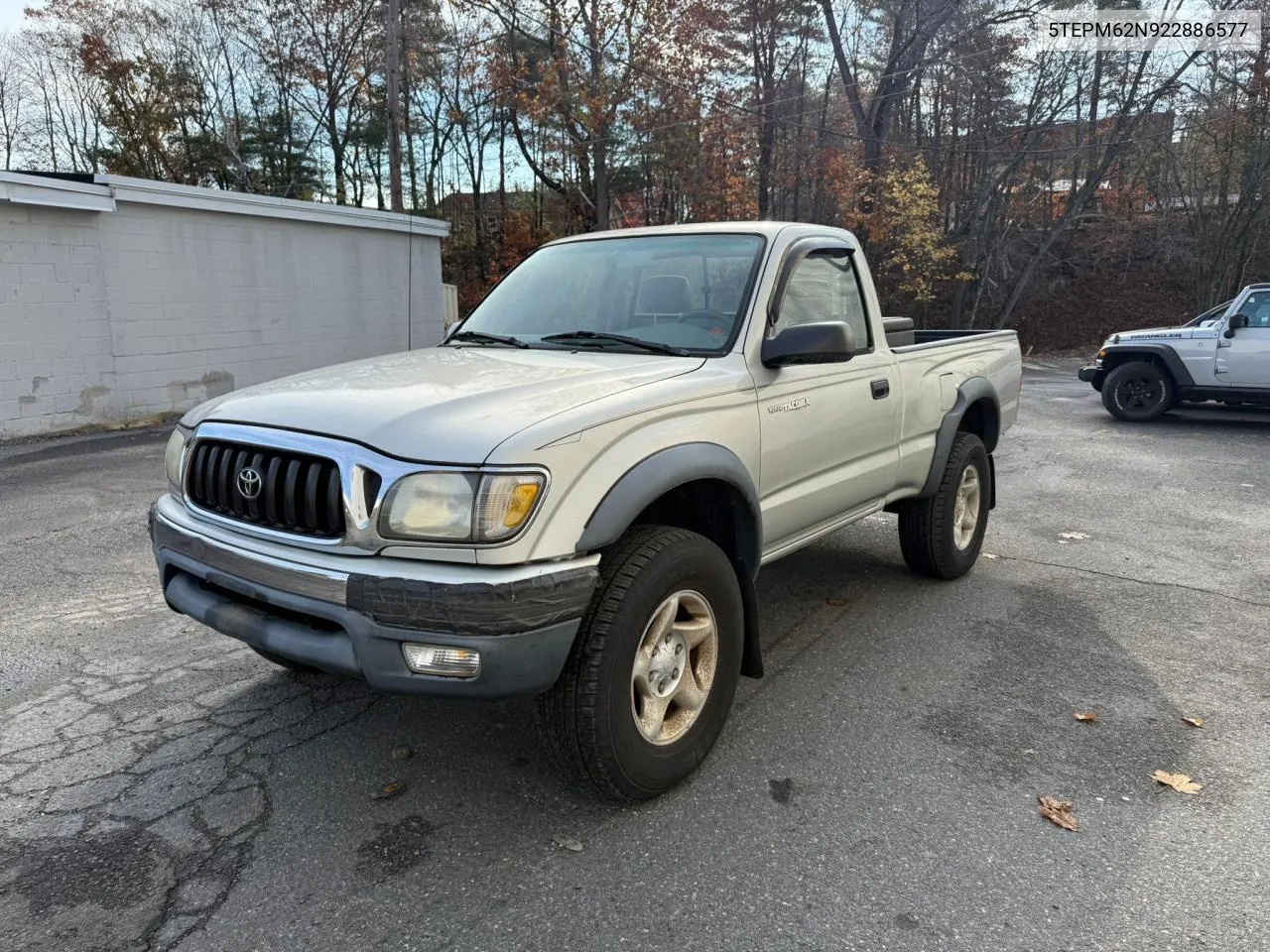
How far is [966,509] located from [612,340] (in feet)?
9.11

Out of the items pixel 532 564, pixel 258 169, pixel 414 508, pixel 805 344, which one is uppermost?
pixel 258 169

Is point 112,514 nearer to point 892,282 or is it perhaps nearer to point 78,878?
point 78,878

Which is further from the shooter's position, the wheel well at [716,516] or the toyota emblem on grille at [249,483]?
the wheel well at [716,516]

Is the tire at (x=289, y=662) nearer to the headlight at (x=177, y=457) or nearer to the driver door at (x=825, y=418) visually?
the headlight at (x=177, y=457)

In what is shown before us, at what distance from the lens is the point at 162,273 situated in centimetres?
1104

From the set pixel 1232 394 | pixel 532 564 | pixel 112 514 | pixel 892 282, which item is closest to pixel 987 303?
pixel 892 282

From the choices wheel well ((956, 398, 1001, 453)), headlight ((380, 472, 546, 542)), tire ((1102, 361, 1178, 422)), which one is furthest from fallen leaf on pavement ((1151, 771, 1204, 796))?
tire ((1102, 361, 1178, 422))

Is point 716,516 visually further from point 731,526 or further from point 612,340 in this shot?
point 612,340

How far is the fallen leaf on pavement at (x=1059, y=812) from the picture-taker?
273 cm

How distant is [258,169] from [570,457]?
29.8 m

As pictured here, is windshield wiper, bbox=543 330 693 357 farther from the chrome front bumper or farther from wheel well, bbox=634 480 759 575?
the chrome front bumper

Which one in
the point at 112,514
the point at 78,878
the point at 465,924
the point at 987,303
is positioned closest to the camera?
the point at 465,924

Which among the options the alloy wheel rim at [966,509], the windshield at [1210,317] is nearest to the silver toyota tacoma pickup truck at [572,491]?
the alloy wheel rim at [966,509]

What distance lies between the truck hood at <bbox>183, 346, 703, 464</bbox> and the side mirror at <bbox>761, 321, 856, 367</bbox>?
0.98 feet
